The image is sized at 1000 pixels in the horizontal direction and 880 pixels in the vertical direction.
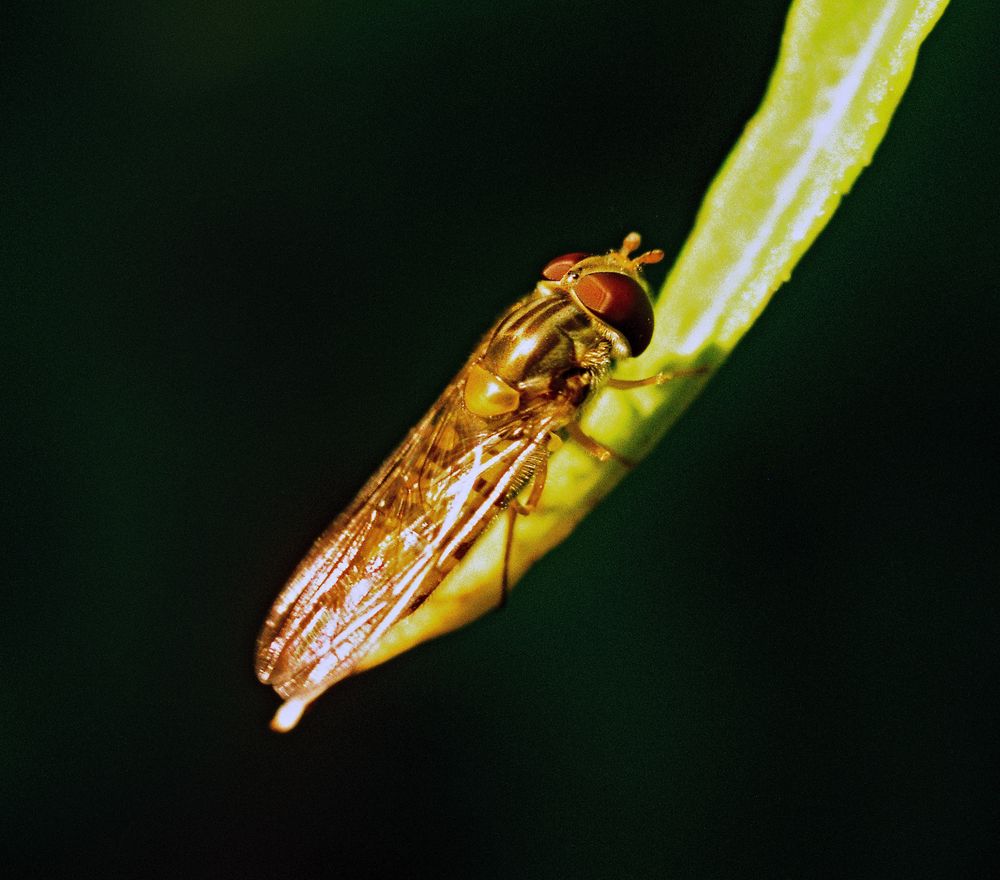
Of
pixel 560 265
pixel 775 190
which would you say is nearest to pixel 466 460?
pixel 560 265

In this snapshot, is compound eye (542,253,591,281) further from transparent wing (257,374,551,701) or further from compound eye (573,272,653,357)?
transparent wing (257,374,551,701)

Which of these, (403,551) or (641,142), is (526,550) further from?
(641,142)

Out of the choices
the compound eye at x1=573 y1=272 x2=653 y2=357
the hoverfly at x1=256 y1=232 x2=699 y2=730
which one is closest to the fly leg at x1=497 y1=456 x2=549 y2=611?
the hoverfly at x1=256 y1=232 x2=699 y2=730

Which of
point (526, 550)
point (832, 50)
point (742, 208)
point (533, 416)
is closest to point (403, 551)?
point (533, 416)

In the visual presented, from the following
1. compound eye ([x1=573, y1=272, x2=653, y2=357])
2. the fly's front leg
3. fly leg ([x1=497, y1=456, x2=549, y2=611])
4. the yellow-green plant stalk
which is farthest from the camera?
compound eye ([x1=573, y1=272, x2=653, y2=357])

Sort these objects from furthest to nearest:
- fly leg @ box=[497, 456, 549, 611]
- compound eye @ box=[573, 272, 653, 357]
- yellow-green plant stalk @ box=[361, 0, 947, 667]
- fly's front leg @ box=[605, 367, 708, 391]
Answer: compound eye @ box=[573, 272, 653, 357], fly leg @ box=[497, 456, 549, 611], fly's front leg @ box=[605, 367, 708, 391], yellow-green plant stalk @ box=[361, 0, 947, 667]

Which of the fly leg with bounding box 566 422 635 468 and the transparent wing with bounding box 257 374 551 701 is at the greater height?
the transparent wing with bounding box 257 374 551 701

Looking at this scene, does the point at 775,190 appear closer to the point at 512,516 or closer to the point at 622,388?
the point at 622,388
